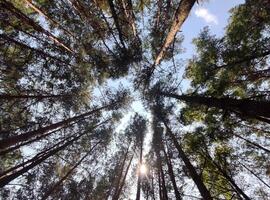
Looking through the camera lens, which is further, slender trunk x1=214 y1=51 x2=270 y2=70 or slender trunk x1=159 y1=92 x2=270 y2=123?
slender trunk x1=214 y1=51 x2=270 y2=70

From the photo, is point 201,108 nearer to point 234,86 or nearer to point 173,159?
point 234,86

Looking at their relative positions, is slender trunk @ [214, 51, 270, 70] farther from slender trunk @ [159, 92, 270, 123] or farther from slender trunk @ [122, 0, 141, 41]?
slender trunk @ [122, 0, 141, 41]

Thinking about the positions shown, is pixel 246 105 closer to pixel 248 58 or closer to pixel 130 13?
pixel 248 58

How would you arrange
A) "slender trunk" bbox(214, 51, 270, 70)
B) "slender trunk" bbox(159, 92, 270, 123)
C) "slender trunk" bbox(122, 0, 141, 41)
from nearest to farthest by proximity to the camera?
1. "slender trunk" bbox(159, 92, 270, 123)
2. "slender trunk" bbox(122, 0, 141, 41)
3. "slender trunk" bbox(214, 51, 270, 70)

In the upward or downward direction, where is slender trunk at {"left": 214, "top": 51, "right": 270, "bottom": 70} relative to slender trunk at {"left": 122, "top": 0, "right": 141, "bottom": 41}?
downward

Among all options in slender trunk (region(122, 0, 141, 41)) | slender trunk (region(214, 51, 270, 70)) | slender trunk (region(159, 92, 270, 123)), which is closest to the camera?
slender trunk (region(159, 92, 270, 123))

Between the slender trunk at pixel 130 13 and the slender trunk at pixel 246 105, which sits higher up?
the slender trunk at pixel 130 13

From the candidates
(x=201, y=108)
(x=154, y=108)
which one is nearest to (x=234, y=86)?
(x=201, y=108)

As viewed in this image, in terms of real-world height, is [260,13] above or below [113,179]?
above

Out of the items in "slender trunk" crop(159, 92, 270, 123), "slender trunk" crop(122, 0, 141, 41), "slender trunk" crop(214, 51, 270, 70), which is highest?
"slender trunk" crop(122, 0, 141, 41)

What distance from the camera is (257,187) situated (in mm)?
14438

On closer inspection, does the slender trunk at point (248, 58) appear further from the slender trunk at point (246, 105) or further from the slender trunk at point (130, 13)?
the slender trunk at point (130, 13)

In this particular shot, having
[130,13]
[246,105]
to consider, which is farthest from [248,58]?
[246,105]

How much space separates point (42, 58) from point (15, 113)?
3.40m
